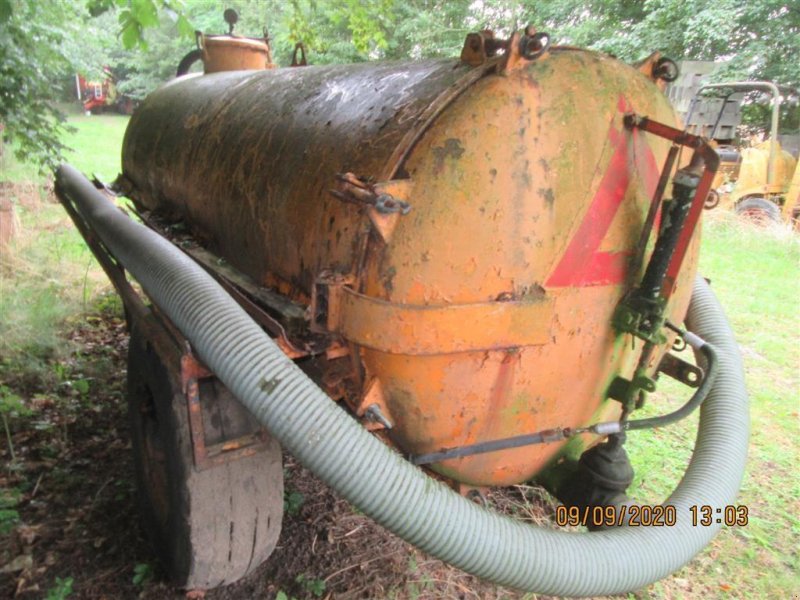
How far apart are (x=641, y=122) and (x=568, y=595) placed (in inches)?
50.9

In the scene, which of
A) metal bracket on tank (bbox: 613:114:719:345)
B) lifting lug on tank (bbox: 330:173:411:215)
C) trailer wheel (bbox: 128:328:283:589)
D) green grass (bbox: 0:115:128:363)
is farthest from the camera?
green grass (bbox: 0:115:128:363)

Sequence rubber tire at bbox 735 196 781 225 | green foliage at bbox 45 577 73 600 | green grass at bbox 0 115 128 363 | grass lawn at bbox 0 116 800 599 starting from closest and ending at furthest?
green foliage at bbox 45 577 73 600
grass lawn at bbox 0 116 800 599
green grass at bbox 0 115 128 363
rubber tire at bbox 735 196 781 225

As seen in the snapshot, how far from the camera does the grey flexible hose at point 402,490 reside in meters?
1.34

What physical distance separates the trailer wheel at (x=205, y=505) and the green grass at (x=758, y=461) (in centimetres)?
161

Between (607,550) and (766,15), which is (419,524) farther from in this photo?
(766,15)

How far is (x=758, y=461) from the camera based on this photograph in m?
3.31

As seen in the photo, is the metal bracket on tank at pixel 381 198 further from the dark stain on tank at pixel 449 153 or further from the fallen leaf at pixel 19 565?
the fallen leaf at pixel 19 565

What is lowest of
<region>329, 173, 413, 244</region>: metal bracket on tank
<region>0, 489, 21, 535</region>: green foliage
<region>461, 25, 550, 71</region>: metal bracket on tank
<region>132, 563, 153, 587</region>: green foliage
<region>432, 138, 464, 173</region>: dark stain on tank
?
<region>132, 563, 153, 587</region>: green foliage

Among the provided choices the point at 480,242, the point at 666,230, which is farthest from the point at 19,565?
the point at 666,230

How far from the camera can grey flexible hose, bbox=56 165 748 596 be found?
4.41 ft

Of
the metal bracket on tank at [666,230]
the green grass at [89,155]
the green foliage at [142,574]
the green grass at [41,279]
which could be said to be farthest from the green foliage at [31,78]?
the metal bracket on tank at [666,230]

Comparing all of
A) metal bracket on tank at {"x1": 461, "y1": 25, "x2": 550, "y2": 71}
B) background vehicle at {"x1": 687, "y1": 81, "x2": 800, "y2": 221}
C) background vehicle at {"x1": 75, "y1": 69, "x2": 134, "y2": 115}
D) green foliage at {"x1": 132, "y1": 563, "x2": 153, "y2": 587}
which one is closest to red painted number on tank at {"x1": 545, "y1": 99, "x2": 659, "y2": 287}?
metal bracket on tank at {"x1": 461, "y1": 25, "x2": 550, "y2": 71}

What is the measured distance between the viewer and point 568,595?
59.1 inches

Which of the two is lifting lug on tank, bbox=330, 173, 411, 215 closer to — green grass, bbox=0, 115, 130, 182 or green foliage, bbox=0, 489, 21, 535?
green foliage, bbox=0, 489, 21, 535
